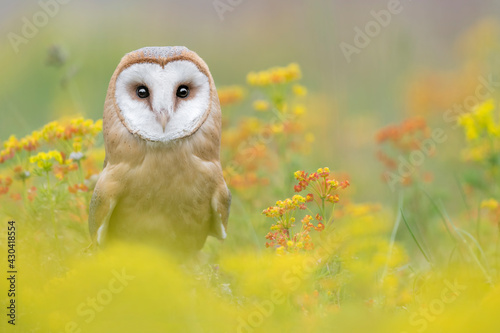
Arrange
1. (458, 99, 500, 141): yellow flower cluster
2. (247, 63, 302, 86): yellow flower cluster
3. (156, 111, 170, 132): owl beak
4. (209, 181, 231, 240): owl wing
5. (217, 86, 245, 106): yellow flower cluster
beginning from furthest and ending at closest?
1. (217, 86, 245, 106): yellow flower cluster
2. (247, 63, 302, 86): yellow flower cluster
3. (458, 99, 500, 141): yellow flower cluster
4. (209, 181, 231, 240): owl wing
5. (156, 111, 170, 132): owl beak

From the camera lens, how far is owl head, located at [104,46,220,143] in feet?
7.50

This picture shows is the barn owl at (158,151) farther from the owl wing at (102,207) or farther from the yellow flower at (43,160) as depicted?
the yellow flower at (43,160)

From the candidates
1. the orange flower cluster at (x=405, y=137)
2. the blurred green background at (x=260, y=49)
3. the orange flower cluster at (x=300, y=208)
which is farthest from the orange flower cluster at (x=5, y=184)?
the blurred green background at (x=260, y=49)

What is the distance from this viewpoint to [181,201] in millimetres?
2398

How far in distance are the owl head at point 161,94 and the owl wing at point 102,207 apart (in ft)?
0.62

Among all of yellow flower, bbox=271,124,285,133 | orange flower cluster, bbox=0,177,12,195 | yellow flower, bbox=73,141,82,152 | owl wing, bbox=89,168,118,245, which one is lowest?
owl wing, bbox=89,168,118,245

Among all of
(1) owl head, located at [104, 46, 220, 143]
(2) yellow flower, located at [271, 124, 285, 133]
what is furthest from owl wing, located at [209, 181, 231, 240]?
(2) yellow flower, located at [271, 124, 285, 133]

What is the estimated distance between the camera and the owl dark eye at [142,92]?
2.35 m

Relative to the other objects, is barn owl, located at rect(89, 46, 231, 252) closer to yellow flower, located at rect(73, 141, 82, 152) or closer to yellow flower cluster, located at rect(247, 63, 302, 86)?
yellow flower, located at rect(73, 141, 82, 152)

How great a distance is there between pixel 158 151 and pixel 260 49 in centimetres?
508

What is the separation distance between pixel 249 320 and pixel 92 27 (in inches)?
220

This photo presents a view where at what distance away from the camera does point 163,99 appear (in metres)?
2.27

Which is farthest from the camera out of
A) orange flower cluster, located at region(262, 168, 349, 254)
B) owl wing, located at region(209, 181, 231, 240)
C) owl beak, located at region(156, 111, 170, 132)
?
owl wing, located at region(209, 181, 231, 240)

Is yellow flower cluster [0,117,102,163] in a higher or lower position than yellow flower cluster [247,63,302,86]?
lower
